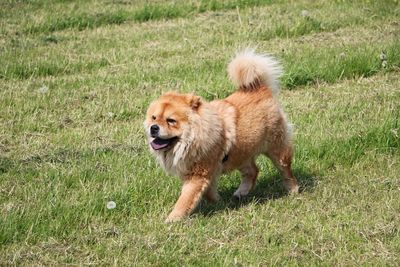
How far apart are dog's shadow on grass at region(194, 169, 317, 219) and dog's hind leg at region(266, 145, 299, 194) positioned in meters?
0.07

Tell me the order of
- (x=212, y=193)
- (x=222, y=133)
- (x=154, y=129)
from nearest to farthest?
(x=154, y=129) < (x=222, y=133) < (x=212, y=193)

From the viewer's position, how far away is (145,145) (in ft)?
23.1

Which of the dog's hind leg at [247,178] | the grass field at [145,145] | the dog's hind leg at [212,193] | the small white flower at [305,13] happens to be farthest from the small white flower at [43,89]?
the small white flower at [305,13]

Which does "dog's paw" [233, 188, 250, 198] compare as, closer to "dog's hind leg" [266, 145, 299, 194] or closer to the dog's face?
"dog's hind leg" [266, 145, 299, 194]

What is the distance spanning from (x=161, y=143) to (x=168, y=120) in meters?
0.19

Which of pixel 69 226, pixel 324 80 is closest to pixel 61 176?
pixel 69 226

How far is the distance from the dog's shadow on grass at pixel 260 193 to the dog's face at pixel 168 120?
696 mm

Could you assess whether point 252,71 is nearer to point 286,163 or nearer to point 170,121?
point 286,163

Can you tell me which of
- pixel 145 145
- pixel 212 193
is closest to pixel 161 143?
pixel 212 193

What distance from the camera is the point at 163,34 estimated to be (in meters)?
11.4

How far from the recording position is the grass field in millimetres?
4934

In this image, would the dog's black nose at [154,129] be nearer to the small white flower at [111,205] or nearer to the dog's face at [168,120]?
A: the dog's face at [168,120]

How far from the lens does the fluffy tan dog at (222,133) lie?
216 inches

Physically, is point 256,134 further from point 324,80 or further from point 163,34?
point 163,34
